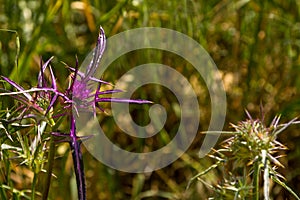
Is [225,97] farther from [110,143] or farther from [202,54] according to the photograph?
[110,143]

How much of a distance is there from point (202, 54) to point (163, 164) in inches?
11.7

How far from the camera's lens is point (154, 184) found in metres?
1.51

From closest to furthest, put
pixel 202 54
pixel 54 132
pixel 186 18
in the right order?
pixel 54 132 < pixel 186 18 < pixel 202 54

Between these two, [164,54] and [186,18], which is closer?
[186,18]

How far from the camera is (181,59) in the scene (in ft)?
5.19

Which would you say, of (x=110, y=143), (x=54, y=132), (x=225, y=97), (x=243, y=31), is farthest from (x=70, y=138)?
(x=243, y=31)

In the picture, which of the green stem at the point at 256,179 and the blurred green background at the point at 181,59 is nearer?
the green stem at the point at 256,179

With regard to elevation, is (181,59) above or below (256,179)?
above

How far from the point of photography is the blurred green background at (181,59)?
141 centimetres

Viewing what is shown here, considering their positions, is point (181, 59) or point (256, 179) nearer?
point (256, 179)

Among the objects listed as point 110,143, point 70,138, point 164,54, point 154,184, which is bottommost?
point 154,184

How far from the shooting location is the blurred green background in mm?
1413

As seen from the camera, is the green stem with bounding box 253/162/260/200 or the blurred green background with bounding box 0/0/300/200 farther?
the blurred green background with bounding box 0/0/300/200

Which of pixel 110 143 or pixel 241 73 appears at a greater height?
pixel 241 73
